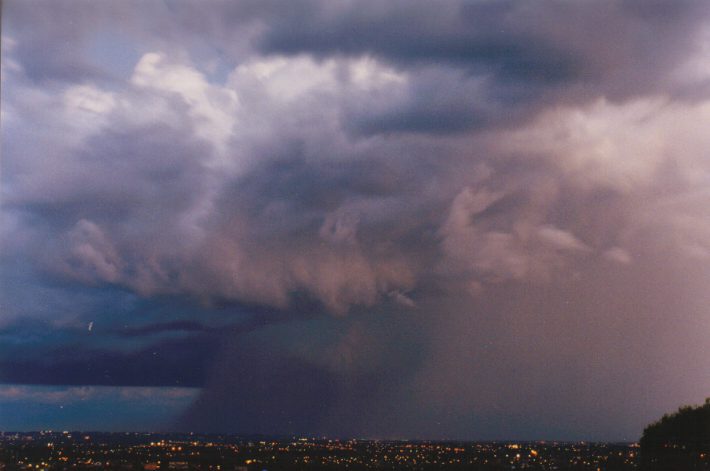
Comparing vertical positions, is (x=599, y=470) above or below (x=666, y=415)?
below

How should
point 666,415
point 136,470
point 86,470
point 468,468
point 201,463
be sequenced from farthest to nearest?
point 201,463
point 468,468
point 136,470
point 86,470
point 666,415

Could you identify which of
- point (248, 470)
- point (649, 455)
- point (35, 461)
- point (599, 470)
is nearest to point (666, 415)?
point (649, 455)

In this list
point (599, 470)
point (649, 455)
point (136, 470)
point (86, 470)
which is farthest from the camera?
point (599, 470)

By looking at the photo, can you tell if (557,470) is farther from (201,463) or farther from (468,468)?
(201,463)

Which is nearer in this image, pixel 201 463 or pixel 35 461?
pixel 35 461

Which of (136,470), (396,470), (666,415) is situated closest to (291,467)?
(396,470)

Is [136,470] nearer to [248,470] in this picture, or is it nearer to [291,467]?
[248,470]
